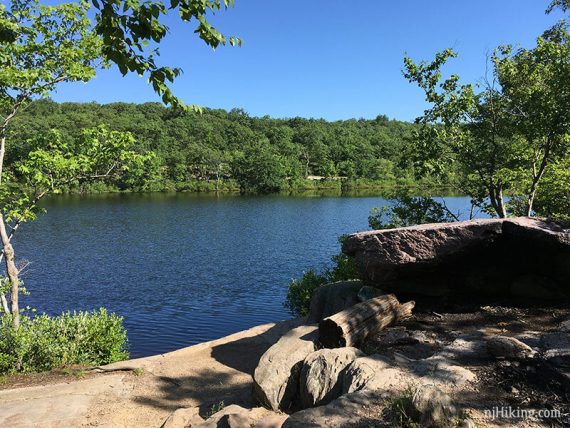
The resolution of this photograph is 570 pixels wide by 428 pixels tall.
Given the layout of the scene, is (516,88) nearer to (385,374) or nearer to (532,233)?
(532,233)

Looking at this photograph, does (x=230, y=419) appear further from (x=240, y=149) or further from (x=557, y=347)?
(x=240, y=149)

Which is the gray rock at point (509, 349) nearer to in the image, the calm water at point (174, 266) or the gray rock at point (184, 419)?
the gray rock at point (184, 419)

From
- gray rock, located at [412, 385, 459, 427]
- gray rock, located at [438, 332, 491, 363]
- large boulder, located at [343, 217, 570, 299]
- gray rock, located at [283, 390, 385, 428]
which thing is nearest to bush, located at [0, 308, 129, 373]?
large boulder, located at [343, 217, 570, 299]

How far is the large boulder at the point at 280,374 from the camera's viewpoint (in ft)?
21.6

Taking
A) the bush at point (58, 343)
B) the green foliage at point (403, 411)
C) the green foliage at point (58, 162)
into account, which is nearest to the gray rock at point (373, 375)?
the green foliage at point (403, 411)

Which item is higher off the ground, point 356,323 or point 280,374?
point 356,323

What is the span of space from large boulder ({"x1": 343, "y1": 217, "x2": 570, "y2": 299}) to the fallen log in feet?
2.27

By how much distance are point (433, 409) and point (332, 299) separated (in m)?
5.25

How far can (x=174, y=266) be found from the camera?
26.8m

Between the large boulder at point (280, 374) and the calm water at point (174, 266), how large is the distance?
308 inches

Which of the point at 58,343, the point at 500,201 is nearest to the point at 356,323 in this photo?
the point at 58,343

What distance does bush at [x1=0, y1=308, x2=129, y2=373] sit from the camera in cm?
1027

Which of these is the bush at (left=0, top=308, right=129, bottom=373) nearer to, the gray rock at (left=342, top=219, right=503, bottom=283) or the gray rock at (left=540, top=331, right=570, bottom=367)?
the gray rock at (left=342, top=219, right=503, bottom=283)

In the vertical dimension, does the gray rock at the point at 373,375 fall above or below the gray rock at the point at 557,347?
below
